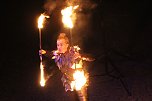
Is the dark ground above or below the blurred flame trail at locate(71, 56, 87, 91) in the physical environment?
above

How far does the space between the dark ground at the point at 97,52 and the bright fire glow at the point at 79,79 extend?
4.97ft

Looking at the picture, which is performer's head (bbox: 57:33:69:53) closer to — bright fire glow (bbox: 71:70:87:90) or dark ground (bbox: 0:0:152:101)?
bright fire glow (bbox: 71:70:87:90)

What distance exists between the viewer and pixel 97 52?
1064 cm

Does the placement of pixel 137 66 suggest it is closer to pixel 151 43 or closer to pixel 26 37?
pixel 151 43

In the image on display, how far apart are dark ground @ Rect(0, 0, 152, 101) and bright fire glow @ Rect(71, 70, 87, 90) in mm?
1514

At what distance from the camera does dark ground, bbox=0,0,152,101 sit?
7895 mm

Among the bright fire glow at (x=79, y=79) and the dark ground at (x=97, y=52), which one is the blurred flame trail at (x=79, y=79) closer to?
the bright fire glow at (x=79, y=79)

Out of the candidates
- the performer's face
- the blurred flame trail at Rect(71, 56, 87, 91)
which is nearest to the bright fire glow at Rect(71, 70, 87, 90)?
the blurred flame trail at Rect(71, 56, 87, 91)

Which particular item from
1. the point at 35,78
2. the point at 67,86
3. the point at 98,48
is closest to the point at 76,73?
the point at 67,86

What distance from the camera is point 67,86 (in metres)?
6.23

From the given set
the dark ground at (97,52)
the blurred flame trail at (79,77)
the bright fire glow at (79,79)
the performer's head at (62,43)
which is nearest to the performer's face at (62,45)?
the performer's head at (62,43)

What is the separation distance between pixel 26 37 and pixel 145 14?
4.57m

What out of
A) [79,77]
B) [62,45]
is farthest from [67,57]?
[79,77]

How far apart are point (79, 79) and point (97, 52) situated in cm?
483
